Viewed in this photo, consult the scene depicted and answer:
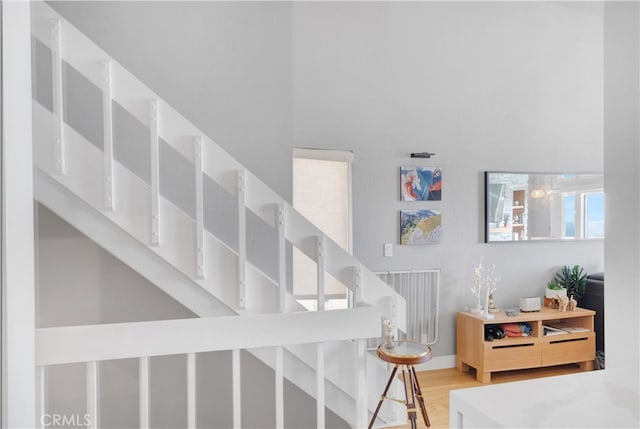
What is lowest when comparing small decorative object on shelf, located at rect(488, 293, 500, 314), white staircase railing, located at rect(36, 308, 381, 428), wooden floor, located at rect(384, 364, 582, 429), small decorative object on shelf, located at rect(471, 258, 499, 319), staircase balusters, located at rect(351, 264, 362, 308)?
wooden floor, located at rect(384, 364, 582, 429)

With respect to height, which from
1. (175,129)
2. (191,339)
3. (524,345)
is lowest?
(524,345)

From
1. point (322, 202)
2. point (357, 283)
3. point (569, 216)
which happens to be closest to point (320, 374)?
point (357, 283)

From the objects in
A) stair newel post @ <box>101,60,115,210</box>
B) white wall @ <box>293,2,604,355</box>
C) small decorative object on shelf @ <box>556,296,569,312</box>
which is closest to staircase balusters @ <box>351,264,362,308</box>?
stair newel post @ <box>101,60,115,210</box>

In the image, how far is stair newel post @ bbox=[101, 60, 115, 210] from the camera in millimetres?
1600

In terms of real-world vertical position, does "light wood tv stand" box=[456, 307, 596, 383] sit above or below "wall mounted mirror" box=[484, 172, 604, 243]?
below

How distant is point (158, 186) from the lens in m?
1.68

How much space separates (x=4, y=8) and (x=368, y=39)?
2.75 m

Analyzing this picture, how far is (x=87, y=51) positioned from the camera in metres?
1.60

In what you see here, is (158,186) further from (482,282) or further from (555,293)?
(555,293)

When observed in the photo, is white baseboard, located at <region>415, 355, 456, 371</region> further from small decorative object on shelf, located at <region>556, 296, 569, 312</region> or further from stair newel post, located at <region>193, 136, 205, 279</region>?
stair newel post, located at <region>193, 136, 205, 279</region>

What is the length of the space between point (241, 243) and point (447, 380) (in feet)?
7.56

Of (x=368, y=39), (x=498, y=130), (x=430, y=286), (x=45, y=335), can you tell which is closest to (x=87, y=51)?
(x=45, y=335)

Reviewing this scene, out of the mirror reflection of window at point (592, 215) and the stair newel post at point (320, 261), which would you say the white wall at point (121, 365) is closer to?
the stair newel post at point (320, 261)

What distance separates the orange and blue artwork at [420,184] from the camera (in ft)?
11.4
